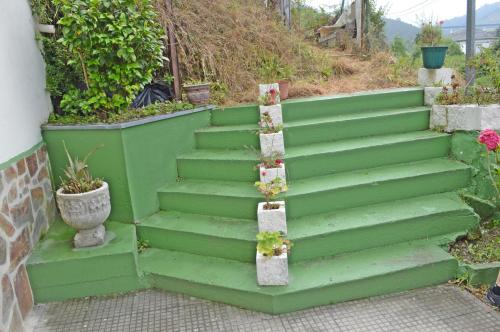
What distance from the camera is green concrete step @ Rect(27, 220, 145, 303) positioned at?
3188 mm

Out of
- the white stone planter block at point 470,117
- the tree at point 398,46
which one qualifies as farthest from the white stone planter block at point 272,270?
the tree at point 398,46

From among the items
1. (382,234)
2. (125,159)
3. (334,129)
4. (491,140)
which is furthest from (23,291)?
(491,140)

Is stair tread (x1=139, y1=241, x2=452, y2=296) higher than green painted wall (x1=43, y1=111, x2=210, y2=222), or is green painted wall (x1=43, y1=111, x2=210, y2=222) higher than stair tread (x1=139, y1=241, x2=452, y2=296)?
green painted wall (x1=43, y1=111, x2=210, y2=222)

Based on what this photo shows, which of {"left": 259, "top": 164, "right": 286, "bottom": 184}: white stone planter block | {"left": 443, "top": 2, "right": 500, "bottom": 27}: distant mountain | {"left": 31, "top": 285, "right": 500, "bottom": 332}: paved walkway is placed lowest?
{"left": 31, "top": 285, "right": 500, "bottom": 332}: paved walkway

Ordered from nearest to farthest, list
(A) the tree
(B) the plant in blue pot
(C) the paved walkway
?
(C) the paved walkway, (B) the plant in blue pot, (A) the tree

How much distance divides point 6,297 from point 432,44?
17.6 feet

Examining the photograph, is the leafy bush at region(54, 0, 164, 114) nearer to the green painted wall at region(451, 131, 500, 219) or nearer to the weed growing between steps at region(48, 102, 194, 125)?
the weed growing between steps at region(48, 102, 194, 125)

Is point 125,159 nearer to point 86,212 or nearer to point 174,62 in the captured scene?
point 86,212

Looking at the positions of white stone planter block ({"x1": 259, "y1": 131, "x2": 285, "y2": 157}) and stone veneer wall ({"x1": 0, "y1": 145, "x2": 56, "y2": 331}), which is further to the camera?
white stone planter block ({"x1": 259, "y1": 131, "x2": 285, "y2": 157})

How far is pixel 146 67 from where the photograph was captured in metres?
3.89

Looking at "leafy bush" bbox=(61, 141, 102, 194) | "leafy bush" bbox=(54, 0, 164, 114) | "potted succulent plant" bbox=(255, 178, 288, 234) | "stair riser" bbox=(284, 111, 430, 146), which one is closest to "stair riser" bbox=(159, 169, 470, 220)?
"potted succulent plant" bbox=(255, 178, 288, 234)

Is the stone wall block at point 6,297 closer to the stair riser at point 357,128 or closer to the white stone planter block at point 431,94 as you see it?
the stair riser at point 357,128

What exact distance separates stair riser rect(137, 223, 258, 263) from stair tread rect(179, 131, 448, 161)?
34.5 inches

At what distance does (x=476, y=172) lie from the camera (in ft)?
12.2
